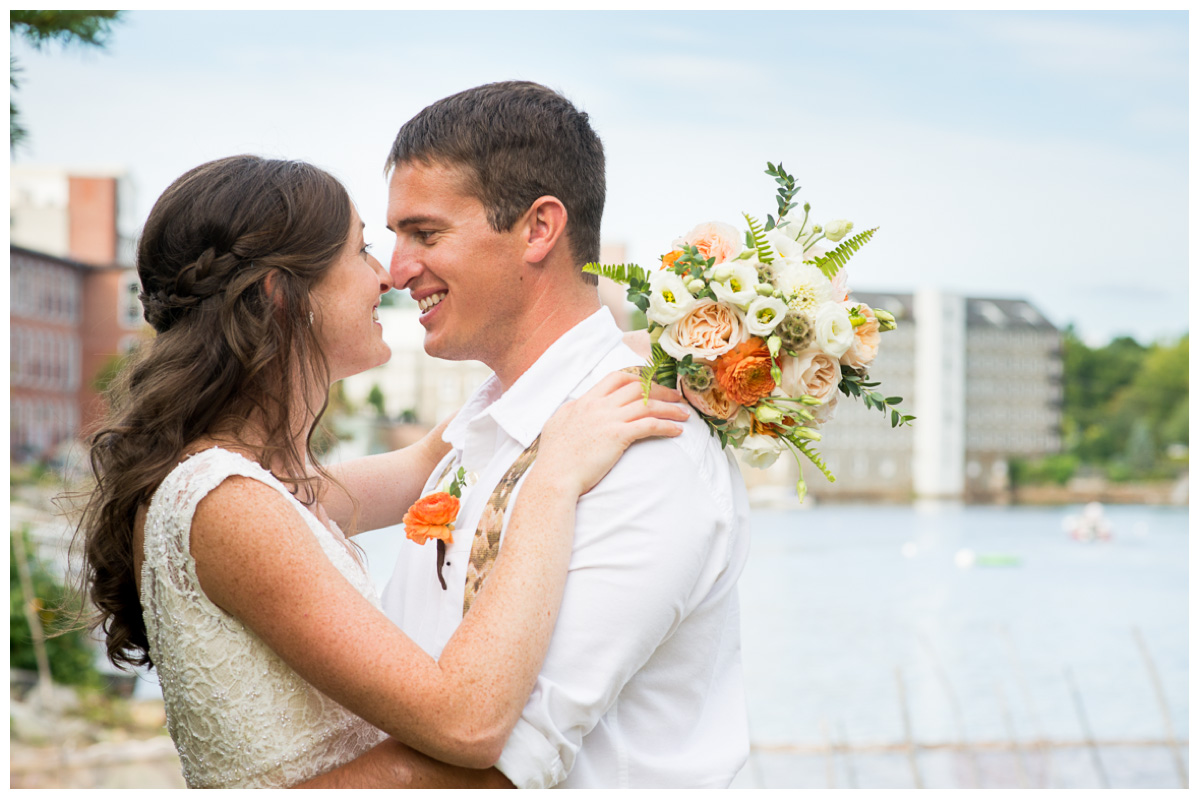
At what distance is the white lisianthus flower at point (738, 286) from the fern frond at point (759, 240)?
0.24ft

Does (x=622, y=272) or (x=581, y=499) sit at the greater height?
(x=622, y=272)

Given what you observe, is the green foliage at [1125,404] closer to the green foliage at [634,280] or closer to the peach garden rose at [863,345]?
the peach garden rose at [863,345]

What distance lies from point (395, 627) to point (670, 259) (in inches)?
31.8

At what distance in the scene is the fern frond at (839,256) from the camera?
1.97 meters

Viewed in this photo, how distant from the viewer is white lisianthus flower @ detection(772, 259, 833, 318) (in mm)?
1877

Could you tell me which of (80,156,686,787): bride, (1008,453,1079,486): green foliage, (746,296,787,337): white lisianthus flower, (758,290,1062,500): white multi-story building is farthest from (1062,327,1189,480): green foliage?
(80,156,686,787): bride

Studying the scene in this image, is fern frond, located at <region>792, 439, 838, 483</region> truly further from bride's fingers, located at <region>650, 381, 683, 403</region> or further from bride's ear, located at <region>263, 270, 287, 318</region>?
bride's ear, located at <region>263, 270, 287, 318</region>

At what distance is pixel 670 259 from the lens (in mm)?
1933

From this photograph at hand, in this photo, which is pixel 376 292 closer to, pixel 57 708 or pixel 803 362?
pixel 803 362

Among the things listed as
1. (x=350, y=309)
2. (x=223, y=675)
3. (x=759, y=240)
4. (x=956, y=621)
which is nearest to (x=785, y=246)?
(x=759, y=240)

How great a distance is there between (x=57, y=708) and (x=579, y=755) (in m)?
11.6

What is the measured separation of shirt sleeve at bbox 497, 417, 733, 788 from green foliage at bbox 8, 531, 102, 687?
876 centimetres

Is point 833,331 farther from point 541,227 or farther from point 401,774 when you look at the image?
point 401,774

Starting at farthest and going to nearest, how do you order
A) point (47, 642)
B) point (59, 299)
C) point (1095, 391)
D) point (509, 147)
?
point (1095, 391)
point (59, 299)
point (47, 642)
point (509, 147)
